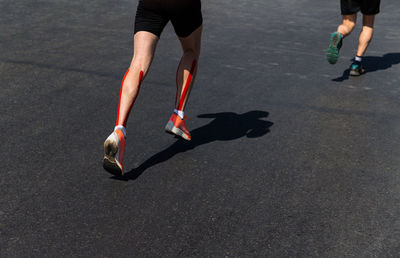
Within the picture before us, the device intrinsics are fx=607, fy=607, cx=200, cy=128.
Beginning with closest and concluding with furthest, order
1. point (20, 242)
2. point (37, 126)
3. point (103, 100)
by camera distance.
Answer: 1. point (20, 242)
2. point (37, 126)
3. point (103, 100)

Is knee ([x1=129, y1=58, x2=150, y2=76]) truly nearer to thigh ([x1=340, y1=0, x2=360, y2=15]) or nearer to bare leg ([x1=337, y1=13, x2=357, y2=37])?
bare leg ([x1=337, y1=13, x2=357, y2=37])

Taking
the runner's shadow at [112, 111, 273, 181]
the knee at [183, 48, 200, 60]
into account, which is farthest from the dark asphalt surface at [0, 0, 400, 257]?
the knee at [183, 48, 200, 60]

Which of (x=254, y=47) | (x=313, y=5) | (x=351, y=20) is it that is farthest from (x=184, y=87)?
(x=313, y=5)

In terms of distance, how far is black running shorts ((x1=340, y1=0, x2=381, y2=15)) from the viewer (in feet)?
24.1

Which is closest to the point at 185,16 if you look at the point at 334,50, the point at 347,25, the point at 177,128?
the point at 177,128

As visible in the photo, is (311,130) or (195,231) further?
(311,130)

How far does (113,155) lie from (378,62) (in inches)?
207

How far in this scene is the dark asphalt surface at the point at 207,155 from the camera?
338cm

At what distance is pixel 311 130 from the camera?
211 inches

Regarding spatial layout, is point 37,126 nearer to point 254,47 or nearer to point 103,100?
point 103,100

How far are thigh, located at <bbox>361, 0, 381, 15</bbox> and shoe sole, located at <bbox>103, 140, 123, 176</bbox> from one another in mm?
4545

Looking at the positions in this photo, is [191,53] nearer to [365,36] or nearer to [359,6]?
[359,6]

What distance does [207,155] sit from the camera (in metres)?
4.66

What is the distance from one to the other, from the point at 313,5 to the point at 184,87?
30.7ft
